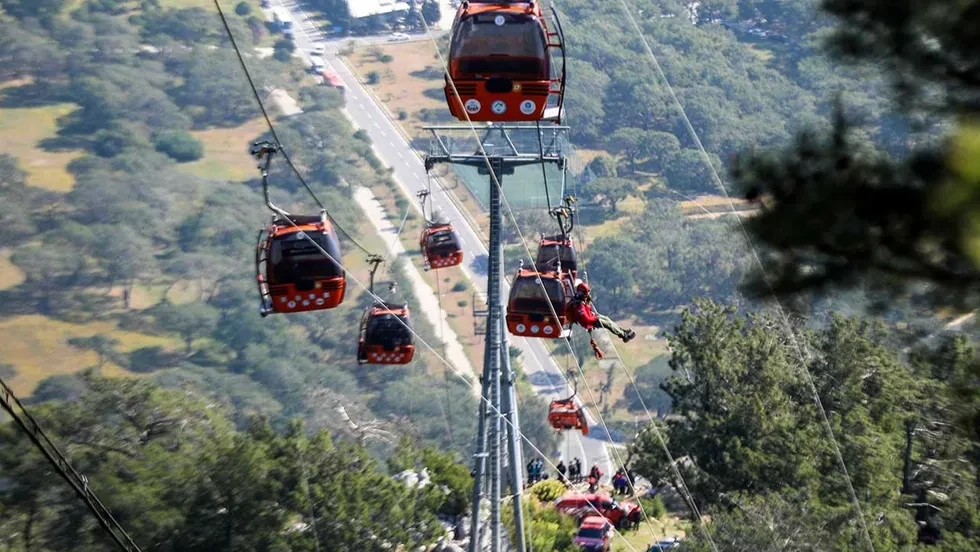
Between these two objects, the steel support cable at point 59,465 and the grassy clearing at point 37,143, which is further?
the grassy clearing at point 37,143

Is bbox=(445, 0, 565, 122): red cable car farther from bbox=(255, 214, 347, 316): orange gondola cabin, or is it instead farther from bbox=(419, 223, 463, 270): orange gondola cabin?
bbox=(419, 223, 463, 270): orange gondola cabin

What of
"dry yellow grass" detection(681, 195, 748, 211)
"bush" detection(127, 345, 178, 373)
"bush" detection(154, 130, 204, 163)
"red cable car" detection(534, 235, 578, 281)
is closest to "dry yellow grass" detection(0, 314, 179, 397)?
"bush" detection(127, 345, 178, 373)

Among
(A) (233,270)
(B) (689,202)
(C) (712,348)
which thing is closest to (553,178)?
(B) (689,202)

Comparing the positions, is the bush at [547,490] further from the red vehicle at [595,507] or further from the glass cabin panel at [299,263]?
the glass cabin panel at [299,263]

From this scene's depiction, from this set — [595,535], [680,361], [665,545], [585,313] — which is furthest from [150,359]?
[585,313]

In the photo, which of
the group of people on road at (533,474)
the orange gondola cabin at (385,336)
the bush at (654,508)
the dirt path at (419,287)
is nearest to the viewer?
the orange gondola cabin at (385,336)

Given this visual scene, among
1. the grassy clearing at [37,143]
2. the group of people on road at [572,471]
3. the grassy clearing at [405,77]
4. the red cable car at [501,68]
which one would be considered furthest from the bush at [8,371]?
the red cable car at [501,68]
